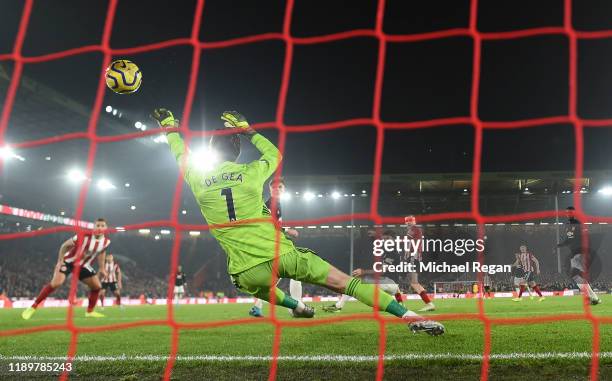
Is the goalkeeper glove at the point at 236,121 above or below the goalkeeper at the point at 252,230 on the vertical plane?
above

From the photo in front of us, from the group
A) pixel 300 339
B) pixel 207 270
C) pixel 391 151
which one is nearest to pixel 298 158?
pixel 391 151

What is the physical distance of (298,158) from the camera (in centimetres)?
2902

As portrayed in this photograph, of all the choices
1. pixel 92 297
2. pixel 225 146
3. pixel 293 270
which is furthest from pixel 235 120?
pixel 92 297

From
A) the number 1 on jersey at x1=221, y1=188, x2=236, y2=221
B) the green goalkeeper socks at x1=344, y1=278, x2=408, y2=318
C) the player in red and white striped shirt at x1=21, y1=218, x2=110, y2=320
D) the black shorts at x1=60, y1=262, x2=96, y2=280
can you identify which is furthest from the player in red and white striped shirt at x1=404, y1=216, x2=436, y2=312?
the black shorts at x1=60, y1=262, x2=96, y2=280

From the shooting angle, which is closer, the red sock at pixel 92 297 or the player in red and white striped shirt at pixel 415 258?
the player in red and white striped shirt at pixel 415 258

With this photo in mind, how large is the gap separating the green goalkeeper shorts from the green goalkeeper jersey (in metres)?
0.06

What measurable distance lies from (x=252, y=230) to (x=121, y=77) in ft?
7.89

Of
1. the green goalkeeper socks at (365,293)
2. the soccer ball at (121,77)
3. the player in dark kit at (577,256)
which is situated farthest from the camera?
the player in dark kit at (577,256)

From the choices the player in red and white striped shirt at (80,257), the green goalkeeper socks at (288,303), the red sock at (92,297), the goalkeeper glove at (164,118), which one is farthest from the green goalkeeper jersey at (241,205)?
Result: the red sock at (92,297)

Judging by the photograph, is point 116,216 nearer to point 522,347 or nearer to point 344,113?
point 344,113

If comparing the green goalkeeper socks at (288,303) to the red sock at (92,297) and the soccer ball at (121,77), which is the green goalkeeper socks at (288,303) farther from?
the red sock at (92,297)

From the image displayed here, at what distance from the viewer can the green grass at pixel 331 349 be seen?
178 inches

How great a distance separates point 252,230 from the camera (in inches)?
190

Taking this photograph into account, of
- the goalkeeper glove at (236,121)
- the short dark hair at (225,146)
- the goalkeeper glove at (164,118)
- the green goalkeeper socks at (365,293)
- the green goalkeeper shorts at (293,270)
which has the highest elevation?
the goalkeeper glove at (164,118)
